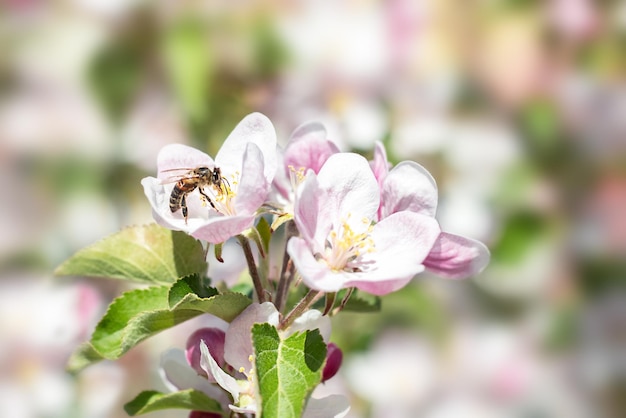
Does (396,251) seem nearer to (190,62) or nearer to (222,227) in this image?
(222,227)

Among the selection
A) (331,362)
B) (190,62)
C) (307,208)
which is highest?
(190,62)

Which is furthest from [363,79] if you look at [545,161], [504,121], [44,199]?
[44,199]

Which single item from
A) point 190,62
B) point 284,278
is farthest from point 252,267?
point 190,62

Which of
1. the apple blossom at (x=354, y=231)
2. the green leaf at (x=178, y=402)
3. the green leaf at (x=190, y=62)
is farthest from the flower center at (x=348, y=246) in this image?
the green leaf at (x=190, y=62)

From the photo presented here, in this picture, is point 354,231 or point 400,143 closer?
point 354,231

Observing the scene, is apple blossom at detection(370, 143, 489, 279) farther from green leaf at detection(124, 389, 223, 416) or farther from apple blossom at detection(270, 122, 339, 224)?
green leaf at detection(124, 389, 223, 416)

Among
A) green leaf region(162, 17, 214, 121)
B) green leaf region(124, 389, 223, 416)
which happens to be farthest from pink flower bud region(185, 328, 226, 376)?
green leaf region(162, 17, 214, 121)
